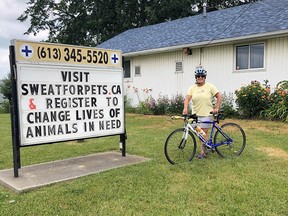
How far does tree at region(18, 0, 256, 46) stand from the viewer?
96.8ft

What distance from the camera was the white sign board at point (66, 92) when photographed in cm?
505

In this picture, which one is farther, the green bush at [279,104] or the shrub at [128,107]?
the shrub at [128,107]

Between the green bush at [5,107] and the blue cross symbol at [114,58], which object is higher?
the blue cross symbol at [114,58]

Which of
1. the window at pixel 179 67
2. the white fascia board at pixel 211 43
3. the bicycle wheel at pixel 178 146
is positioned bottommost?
the bicycle wheel at pixel 178 146

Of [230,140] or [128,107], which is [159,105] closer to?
[128,107]

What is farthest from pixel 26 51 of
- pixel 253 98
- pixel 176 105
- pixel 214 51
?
pixel 176 105

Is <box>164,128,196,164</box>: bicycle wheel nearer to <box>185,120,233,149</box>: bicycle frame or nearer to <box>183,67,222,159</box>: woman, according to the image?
<box>185,120,233,149</box>: bicycle frame

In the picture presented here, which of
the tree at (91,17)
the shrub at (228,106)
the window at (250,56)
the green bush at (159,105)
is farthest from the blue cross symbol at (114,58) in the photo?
the tree at (91,17)

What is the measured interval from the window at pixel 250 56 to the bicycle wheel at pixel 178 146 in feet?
24.1

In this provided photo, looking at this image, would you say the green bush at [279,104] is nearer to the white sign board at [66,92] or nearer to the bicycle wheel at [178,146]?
the bicycle wheel at [178,146]

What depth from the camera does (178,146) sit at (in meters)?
5.91

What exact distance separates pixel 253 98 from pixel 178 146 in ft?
21.1

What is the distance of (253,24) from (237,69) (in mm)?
1910

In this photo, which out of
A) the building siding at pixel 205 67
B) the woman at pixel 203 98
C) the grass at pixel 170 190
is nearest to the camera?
the grass at pixel 170 190
